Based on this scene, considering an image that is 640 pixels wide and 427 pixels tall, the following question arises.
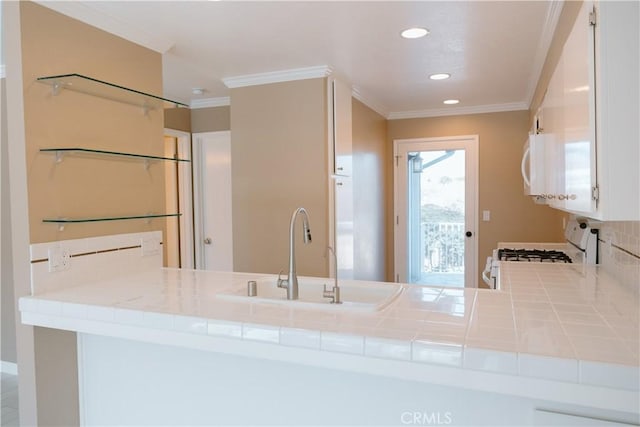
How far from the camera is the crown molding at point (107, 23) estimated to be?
2.11 metres

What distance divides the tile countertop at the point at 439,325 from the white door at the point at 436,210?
3216 millimetres

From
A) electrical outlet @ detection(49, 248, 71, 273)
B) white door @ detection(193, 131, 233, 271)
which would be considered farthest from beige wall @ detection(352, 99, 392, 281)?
electrical outlet @ detection(49, 248, 71, 273)

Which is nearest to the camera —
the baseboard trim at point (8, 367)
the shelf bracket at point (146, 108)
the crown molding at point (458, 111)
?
the shelf bracket at point (146, 108)

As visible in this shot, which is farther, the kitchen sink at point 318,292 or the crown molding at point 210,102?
the crown molding at point 210,102

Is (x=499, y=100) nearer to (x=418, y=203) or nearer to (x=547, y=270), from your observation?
(x=418, y=203)

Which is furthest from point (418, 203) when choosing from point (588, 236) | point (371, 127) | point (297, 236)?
point (588, 236)

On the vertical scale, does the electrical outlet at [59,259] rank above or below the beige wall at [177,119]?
below

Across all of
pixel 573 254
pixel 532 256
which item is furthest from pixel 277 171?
pixel 573 254

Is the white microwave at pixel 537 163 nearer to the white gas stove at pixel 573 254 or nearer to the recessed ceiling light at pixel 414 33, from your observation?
the white gas stove at pixel 573 254

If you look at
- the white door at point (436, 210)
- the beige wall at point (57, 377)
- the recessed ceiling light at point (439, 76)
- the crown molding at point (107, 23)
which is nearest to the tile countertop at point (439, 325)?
the beige wall at point (57, 377)

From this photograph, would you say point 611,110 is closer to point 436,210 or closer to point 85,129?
point 85,129

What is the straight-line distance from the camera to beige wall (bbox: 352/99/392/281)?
4352 mm

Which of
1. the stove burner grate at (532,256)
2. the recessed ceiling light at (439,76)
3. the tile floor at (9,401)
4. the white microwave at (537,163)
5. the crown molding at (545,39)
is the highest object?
the recessed ceiling light at (439,76)

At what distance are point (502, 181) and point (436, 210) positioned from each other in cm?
83
